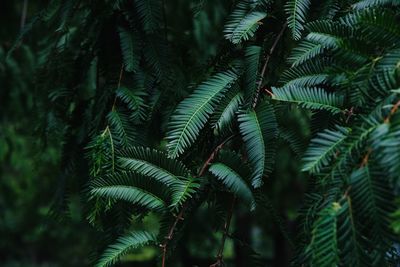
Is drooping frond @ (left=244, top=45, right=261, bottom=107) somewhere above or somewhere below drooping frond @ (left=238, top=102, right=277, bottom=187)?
above

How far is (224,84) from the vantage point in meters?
1.09

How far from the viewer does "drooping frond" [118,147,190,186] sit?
974 millimetres

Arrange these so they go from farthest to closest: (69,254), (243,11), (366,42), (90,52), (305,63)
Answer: (69,254) → (90,52) → (243,11) → (305,63) → (366,42)

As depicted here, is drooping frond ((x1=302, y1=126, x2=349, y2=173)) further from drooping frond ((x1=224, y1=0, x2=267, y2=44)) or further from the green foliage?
drooping frond ((x1=224, y1=0, x2=267, y2=44))

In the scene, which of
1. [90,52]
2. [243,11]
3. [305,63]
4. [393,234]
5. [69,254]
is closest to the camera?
[393,234]

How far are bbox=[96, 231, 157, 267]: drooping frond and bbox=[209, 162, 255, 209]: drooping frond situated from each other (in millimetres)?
183

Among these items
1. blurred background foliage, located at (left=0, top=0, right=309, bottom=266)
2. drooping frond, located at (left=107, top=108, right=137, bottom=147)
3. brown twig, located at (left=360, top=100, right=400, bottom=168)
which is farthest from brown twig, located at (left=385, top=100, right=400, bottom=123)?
drooping frond, located at (left=107, top=108, right=137, bottom=147)

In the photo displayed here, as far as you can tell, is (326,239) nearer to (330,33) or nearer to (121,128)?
(330,33)

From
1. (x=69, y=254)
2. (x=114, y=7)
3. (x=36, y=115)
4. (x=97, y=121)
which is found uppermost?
(x=114, y=7)

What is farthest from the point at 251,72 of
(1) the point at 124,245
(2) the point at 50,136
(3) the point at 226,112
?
(2) the point at 50,136

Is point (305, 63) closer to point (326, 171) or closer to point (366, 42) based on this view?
point (366, 42)

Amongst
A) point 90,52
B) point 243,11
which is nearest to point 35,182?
point 90,52

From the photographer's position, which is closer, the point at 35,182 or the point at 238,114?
the point at 238,114

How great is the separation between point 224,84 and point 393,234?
488 millimetres
